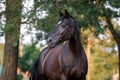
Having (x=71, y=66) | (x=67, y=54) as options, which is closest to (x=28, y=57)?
(x=67, y=54)

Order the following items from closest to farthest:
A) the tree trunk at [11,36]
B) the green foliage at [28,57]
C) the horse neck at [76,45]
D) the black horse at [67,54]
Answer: the black horse at [67,54] → the horse neck at [76,45] → the tree trunk at [11,36] → the green foliage at [28,57]

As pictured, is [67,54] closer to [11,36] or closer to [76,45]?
[76,45]

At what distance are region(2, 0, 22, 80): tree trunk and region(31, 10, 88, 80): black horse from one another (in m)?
1.86

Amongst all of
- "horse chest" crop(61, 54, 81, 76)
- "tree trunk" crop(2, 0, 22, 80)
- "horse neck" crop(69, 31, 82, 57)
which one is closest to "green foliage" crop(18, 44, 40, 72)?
"tree trunk" crop(2, 0, 22, 80)

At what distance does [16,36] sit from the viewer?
39.7ft

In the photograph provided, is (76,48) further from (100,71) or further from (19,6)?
(100,71)

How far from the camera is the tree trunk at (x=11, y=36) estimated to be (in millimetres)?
12086

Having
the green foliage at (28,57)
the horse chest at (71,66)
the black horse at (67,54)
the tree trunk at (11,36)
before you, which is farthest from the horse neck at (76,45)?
the green foliage at (28,57)

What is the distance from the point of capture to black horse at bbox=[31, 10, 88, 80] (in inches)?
355

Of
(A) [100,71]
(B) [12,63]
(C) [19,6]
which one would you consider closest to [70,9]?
(C) [19,6]

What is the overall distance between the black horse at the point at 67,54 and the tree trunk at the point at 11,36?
1859mm

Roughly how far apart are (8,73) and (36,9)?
214 centimetres

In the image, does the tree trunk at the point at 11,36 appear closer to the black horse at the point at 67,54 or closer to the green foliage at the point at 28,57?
the green foliage at the point at 28,57

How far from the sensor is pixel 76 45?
9391mm
